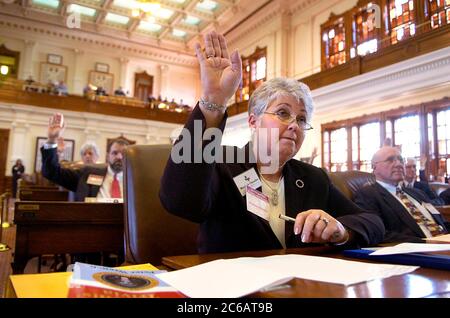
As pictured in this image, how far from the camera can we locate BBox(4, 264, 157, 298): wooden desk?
1.73ft

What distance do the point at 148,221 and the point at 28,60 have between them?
15.3 meters

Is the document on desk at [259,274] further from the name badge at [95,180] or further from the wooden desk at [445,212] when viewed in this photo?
the name badge at [95,180]

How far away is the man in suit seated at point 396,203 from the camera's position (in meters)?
2.46

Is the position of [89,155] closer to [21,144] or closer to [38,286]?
[38,286]

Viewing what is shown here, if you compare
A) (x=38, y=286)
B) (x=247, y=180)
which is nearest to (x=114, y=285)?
(x=38, y=286)

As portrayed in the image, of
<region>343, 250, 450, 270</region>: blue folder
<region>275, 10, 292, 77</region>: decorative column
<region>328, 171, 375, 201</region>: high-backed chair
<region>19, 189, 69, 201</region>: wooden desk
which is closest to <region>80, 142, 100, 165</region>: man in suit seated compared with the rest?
<region>19, 189, 69, 201</region>: wooden desk

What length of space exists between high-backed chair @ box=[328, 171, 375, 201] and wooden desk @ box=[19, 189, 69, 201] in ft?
8.66

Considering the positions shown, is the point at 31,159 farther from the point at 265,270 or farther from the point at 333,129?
the point at 265,270

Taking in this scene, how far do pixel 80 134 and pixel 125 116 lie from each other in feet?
5.81

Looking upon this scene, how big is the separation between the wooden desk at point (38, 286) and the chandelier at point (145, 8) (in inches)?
531

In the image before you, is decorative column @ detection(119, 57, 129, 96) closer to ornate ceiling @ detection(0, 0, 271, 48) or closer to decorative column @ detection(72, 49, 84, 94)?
ornate ceiling @ detection(0, 0, 271, 48)

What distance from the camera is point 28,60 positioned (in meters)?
14.2

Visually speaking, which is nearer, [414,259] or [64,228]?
[414,259]

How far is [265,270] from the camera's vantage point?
0.67m
